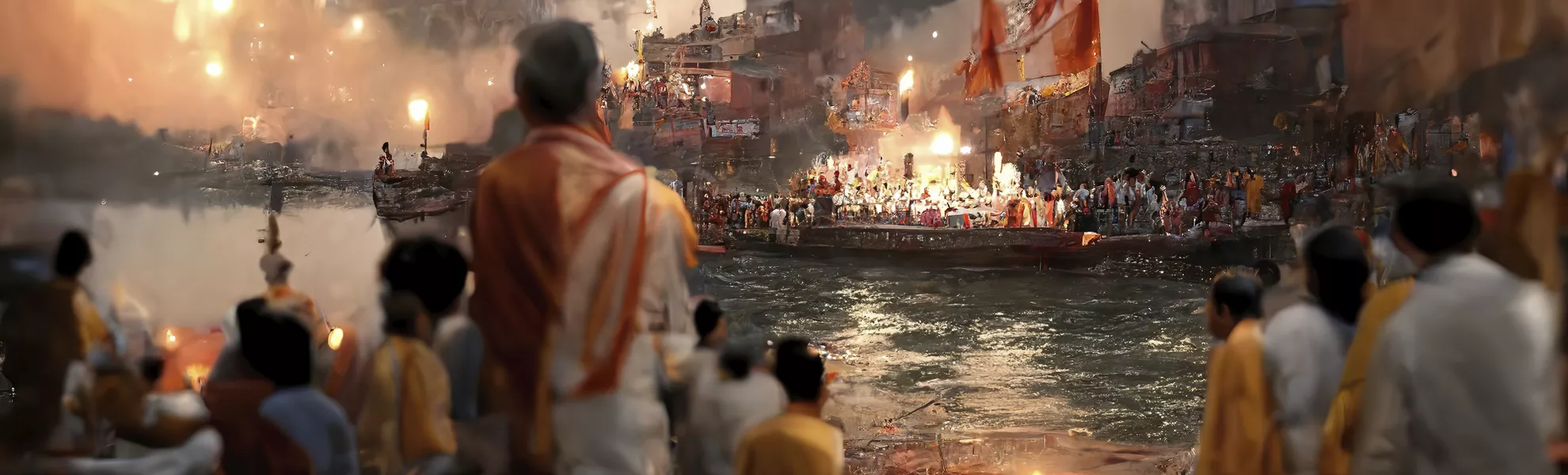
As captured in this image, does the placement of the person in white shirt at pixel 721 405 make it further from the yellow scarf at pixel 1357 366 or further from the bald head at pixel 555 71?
the yellow scarf at pixel 1357 366

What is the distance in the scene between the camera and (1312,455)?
2424 mm

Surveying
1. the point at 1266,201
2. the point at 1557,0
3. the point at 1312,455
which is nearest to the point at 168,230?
the point at 1312,455

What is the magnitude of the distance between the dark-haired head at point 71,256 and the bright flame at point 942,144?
8077mm

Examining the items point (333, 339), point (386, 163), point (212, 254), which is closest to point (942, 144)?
point (386, 163)

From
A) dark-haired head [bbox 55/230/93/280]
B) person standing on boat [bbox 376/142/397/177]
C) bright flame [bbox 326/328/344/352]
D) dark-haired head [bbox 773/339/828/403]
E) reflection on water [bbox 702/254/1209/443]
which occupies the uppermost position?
person standing on boat [bbox 376/142/397/177]

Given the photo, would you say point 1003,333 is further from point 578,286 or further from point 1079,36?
point 578,286

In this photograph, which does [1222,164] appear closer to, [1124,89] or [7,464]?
[1124,89]

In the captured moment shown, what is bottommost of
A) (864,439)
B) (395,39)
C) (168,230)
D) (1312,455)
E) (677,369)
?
(864,439)

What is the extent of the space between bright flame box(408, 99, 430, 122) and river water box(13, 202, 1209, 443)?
2.06 feet

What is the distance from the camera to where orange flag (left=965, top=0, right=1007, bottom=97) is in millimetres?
8625

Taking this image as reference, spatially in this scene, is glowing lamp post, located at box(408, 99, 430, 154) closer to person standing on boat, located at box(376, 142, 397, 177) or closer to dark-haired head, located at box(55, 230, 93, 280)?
person standing on boat, located at box(376, 142, 397, 177)

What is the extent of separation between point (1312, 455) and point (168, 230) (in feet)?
16.0

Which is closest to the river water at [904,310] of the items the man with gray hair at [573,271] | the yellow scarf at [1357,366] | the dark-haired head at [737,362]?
the dark-haired head at [737,362]

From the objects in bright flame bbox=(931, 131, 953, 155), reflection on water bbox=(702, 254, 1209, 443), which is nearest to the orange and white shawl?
reflection on water bbox=(702, 254, 1209, 443)
